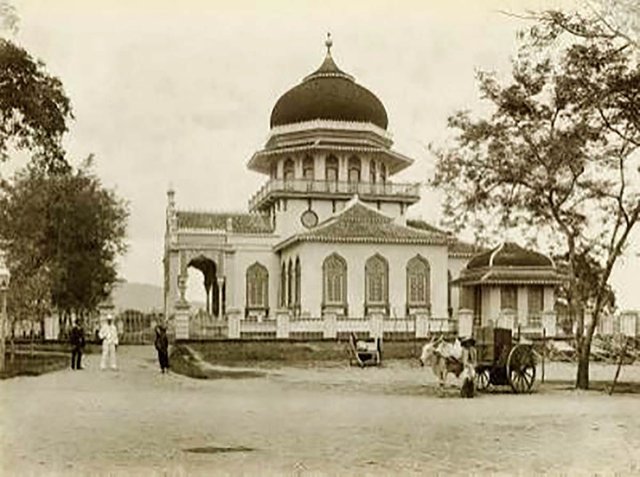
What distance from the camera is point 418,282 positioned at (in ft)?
88.0

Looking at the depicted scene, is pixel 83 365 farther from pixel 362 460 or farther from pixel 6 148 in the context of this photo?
Result: pixel 362 460

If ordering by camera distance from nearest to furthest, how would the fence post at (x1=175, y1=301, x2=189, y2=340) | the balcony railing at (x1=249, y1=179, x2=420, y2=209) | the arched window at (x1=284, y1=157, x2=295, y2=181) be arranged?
1. the fence post at (x1=175, y1=301, x2=189, y2=340)
2. the balcony railing at (x1=249, y1=179, x2=420, y2=209)
3. the arched window at (x1=284, y1=157, x2=295, y2=181)

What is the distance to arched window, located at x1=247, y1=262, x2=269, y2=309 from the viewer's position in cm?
2844

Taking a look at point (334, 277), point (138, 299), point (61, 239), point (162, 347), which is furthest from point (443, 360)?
point (138, 299)

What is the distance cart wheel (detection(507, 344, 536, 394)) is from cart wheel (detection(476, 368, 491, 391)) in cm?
28

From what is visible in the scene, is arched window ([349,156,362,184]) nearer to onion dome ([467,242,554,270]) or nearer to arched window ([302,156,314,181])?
arched window ([302,156,314,181])

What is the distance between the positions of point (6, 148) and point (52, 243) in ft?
32.3

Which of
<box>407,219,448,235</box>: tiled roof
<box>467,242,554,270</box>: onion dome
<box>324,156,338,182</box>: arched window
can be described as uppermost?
<box>324,156,338,182</box>: arched window

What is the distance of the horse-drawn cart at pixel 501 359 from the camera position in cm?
1216

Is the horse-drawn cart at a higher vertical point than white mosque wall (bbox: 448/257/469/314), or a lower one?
lower

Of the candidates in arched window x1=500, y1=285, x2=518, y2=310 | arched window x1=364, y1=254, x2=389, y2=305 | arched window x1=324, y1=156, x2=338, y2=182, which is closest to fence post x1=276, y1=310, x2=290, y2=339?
arched window x1=364, y1=254, x2=389, y2=305

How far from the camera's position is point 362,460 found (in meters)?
7.10

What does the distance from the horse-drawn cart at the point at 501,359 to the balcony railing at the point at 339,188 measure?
54.0ft

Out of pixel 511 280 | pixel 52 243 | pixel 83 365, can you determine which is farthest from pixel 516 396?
pixel 511 280
